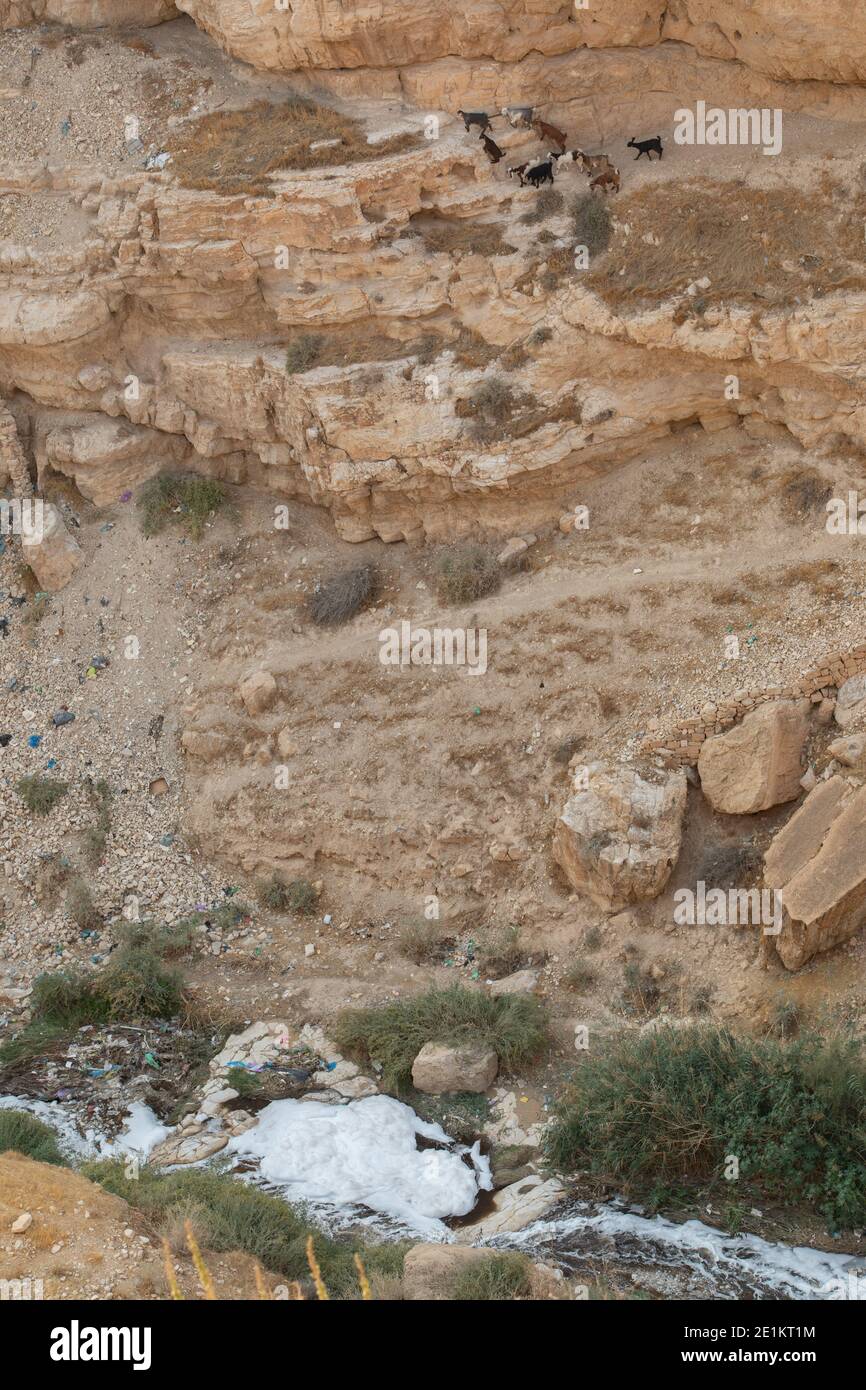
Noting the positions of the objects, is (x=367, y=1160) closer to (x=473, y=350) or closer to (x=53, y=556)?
(x=473, y=350)

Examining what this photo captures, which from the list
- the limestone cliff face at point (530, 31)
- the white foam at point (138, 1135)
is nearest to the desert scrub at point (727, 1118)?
the white foam at point (138, 1135)

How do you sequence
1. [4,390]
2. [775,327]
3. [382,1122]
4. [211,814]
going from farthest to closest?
1. [4,390]
2. [211,814]
3. [775,327]
4. [382,1122]

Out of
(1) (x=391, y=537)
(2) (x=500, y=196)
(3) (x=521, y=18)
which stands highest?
(3) (x=521, y=18)

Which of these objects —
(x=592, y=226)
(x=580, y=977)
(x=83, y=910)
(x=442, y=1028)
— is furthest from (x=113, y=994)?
(x=592, y=226)

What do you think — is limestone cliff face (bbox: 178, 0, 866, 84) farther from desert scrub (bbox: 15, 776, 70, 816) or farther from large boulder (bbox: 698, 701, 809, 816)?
desert scrub (bbox: 15, 776, 70, 816)

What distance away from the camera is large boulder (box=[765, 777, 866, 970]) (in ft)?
37.6

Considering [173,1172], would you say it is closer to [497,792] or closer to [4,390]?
[497,792]

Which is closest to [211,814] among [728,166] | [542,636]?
[542,636]

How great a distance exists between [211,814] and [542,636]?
4447mm

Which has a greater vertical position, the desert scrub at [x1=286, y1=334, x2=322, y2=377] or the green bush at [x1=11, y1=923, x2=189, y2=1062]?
the desert scrub at [x1=286, y1=334, x2=322, y2=377]

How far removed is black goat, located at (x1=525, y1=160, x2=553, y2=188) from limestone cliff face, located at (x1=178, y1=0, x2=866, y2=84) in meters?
1.61

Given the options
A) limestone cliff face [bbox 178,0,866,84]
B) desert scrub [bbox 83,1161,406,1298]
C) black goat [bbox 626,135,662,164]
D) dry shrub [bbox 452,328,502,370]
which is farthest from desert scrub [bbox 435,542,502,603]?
desert scrub [bbox 83,1161,406,1298]

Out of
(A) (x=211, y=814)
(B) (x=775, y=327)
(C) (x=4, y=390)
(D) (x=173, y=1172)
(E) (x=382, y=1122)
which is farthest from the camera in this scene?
(C) (x=4, y=390)

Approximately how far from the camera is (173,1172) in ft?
36.2
